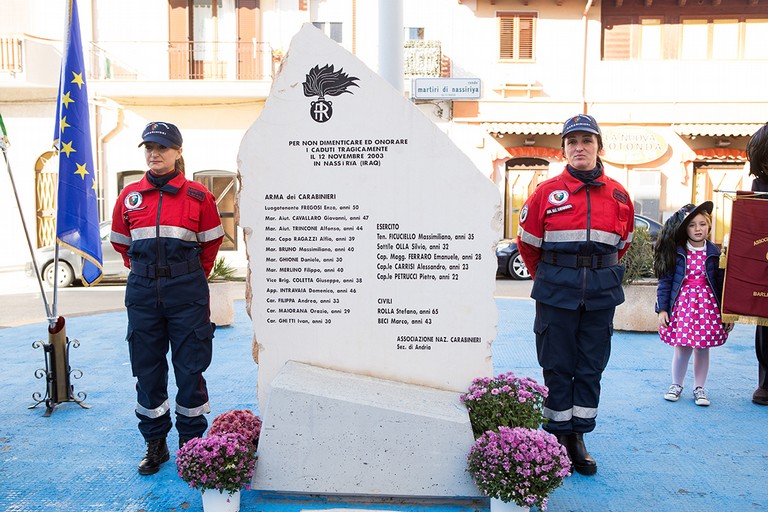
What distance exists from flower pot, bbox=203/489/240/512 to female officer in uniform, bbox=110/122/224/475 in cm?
75

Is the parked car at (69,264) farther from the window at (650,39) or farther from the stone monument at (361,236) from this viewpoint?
the window at (650,39)

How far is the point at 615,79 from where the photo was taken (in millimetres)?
18109

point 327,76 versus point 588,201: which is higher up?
point 327,76

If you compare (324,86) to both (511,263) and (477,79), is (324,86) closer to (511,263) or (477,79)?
(511,263)

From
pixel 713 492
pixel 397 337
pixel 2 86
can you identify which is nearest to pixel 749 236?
pixel 713 492

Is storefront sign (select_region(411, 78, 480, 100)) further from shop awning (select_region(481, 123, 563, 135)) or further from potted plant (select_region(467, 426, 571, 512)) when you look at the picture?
potted plant (select_region(467, 426, 571, 512))

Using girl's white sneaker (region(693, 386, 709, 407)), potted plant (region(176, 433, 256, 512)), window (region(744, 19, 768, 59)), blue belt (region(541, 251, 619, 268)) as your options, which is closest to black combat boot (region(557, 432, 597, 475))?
blue belt (region(541, 251, 619, 268))

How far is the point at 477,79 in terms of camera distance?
58.6ft

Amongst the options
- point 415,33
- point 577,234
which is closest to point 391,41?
point 577,234

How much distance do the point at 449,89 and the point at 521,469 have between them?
1575 centimetres

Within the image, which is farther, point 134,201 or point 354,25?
point 354,25

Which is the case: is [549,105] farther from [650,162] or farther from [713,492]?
[713,492]

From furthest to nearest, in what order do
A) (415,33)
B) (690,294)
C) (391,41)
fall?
(415,33)
(391,41)
(690,294)

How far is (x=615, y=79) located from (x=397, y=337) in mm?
16340
